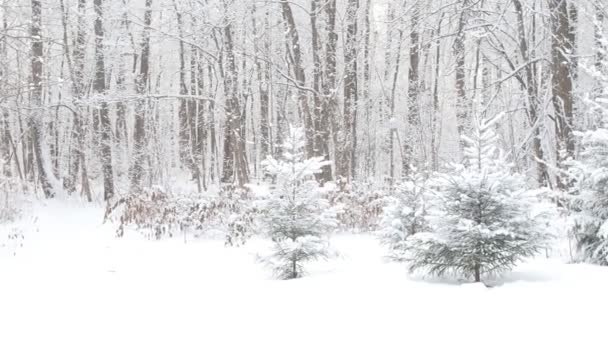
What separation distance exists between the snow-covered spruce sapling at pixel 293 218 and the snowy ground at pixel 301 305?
0.92 ft

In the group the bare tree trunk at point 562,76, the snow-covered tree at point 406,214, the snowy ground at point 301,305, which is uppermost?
the bare tree trunk at point 562,76

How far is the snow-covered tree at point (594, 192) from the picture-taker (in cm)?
575

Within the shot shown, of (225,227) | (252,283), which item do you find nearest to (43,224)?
(225,227)

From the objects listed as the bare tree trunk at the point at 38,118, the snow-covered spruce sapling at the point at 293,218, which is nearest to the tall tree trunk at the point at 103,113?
the bare tree trunk at the point at 38,118

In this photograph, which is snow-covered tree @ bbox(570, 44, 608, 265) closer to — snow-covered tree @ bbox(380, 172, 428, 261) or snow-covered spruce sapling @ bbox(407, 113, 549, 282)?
snow-covered spruce sapling @ bbox(407, 113, 549, 282)

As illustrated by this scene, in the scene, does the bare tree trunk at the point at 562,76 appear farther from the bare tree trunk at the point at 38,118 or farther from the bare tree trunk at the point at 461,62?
the bare tree trunk at the point at 38,118

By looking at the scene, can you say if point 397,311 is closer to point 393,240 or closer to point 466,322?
point 466,322

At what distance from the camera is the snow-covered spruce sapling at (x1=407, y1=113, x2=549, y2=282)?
516cm

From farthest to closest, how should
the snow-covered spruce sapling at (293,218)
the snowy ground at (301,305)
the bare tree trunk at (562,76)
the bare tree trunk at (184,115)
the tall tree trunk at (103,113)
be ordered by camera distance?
the bare tree trunk at (184,115) < the tall tree trunk at (103,113) < the bare tree trunk at (562,76) < the snow-covered spruce sapling at (293,218) < the snowy ground at (301,305)

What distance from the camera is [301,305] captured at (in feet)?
15.3

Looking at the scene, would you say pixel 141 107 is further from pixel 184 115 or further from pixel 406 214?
pixel 406 214

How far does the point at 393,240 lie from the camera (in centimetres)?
679

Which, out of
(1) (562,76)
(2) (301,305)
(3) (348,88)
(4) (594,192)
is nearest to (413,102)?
(3) (348,88)

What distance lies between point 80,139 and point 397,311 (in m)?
16.1
